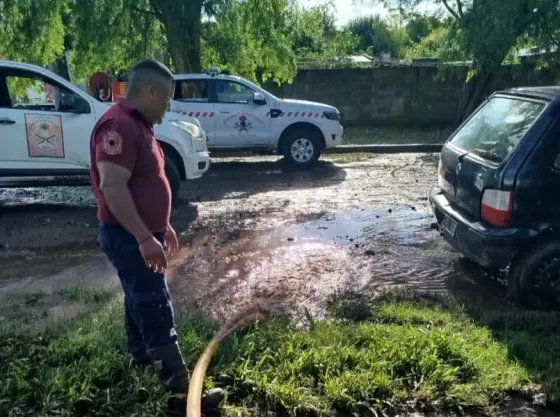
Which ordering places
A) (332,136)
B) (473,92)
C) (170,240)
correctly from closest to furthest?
(170,240), (332,136), (473,92)

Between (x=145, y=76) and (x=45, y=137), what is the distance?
18.9 feet

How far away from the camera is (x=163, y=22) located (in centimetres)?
1329

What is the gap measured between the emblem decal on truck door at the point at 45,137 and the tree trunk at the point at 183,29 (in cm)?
533

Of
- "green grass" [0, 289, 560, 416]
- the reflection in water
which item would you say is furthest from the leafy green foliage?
"green grass" [0, 289, 560, 416]

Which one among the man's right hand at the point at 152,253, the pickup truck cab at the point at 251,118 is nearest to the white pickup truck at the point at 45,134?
the pickup truck cab at the point at 251,118

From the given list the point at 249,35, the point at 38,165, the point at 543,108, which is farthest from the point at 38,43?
the point at 543,108

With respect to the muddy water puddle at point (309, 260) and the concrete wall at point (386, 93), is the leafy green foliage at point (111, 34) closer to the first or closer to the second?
the concrete wall at point (386, 93)

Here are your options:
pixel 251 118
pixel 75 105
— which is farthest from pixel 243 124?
pixel 75 105

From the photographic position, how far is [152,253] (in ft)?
10.1

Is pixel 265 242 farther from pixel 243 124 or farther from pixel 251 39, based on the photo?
pixel 251 39

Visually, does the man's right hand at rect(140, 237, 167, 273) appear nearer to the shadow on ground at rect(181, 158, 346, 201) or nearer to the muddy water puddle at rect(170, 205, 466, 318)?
the muddy water puddle at rect(170, 205, 466, 318)

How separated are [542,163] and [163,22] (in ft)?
33.7

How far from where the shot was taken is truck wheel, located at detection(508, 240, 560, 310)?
4832 millimetres

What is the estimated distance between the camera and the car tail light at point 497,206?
4770 millimetres
